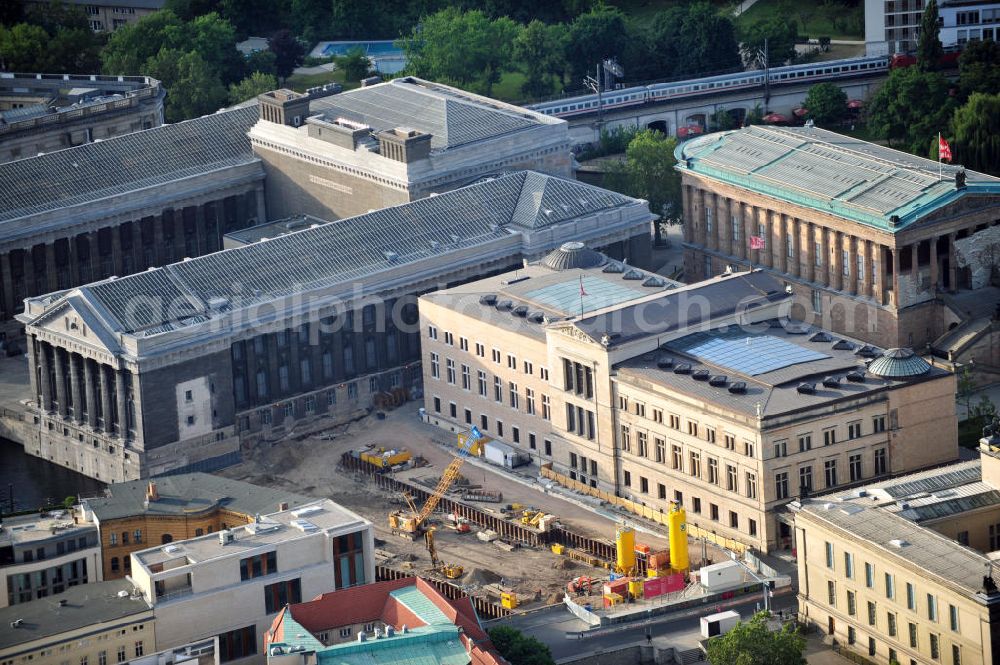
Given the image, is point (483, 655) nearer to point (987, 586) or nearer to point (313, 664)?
point (313, 664)

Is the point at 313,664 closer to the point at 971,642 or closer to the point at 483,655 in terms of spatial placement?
the point at 483,655

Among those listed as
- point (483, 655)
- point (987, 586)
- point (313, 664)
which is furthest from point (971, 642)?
point (313, 664)

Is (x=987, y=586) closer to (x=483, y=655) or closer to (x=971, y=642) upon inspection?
(x=971, y=642)

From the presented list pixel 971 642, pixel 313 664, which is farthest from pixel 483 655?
pixel 971 642

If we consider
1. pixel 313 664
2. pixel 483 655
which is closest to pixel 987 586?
pixel 483 655
